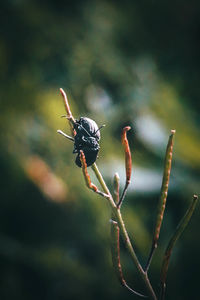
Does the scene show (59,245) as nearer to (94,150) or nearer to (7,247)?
(7,247)

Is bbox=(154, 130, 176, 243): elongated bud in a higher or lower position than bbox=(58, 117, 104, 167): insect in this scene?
lower

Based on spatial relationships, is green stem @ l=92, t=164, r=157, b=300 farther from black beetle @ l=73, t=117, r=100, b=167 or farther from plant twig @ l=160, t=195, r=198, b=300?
black beetle @ l=73, t=117, r=100, b=167

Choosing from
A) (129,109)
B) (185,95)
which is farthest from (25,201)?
(185,95)

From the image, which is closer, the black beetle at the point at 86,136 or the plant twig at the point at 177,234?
the plant twig at the point at 177,234

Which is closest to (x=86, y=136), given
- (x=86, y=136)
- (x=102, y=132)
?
(x=86, y=136)

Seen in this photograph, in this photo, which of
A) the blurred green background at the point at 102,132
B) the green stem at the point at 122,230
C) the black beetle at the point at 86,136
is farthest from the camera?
the blurred green background at the point at 102,132

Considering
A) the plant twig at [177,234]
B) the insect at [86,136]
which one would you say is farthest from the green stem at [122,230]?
the insect at [86,136]

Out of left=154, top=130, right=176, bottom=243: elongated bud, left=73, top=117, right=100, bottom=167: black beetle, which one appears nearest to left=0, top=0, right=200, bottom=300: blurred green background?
left=73, top=117, right=100, bottom=167: black beetle

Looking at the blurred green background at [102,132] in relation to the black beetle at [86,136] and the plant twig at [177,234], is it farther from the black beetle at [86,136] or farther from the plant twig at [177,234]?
the plant twig at [177,234]
